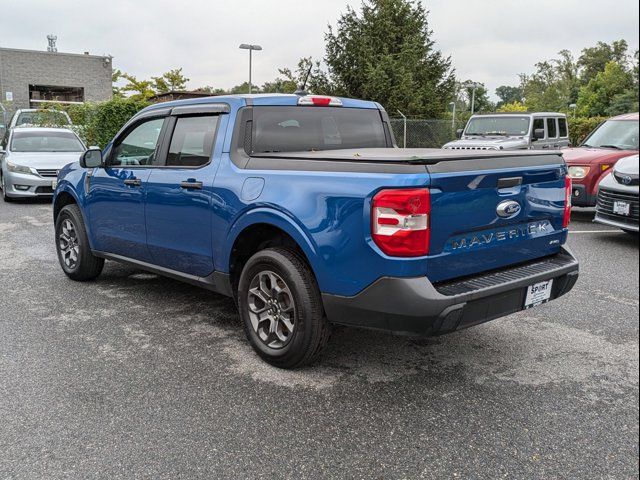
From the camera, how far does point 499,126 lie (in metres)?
14.6

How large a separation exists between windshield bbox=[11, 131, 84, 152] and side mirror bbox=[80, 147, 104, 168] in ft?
27.1

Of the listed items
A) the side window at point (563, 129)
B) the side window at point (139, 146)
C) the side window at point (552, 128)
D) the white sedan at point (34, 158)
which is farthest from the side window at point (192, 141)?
the side window at point (563, 129)

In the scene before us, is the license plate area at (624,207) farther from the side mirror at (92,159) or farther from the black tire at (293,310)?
the side mirror at (92,159)

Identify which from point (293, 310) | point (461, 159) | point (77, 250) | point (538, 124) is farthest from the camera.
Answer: point (538, 124)

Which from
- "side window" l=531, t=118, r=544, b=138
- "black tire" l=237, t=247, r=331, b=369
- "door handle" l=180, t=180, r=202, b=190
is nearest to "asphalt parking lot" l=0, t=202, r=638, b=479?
"black tire" l=237, t=247, r=331, b=369

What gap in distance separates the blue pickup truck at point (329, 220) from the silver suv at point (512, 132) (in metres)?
9.54

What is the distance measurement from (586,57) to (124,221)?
451 centimetres

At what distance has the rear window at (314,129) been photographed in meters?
4.21

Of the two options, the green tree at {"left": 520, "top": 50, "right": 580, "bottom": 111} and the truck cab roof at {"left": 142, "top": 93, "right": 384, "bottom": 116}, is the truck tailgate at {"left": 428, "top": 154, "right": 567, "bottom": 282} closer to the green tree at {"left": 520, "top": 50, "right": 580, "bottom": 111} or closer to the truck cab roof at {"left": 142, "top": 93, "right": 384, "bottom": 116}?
the green tree at {"left": 520, "top": 50, "right": 580, "bottom": 111}

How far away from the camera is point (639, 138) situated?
0.73 meters

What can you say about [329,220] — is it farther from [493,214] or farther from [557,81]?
[557,81]

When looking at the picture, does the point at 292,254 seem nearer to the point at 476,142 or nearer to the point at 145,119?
the point at 145,119

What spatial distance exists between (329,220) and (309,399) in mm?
1029

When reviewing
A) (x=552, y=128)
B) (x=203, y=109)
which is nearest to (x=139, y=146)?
(x=203, y=109)
